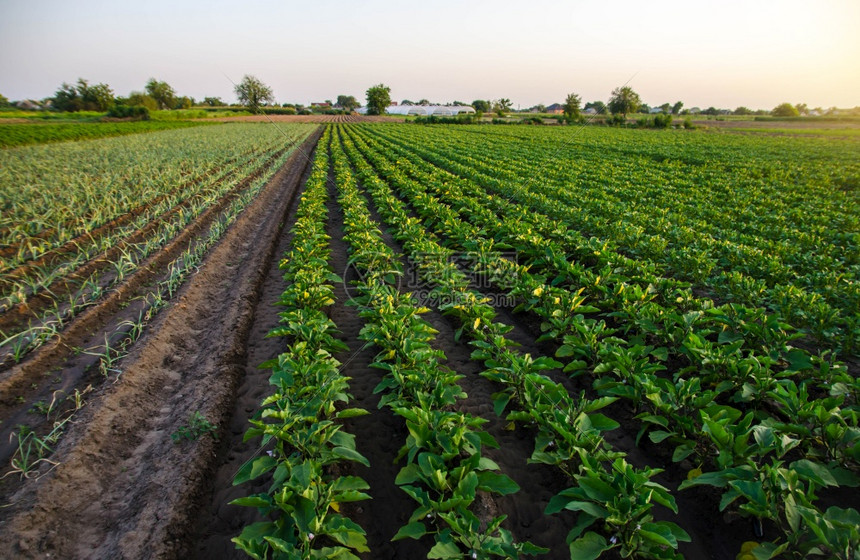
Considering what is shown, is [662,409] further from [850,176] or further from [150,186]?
[850,176]

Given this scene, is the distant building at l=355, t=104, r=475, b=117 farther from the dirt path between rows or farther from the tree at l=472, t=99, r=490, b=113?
the dirt path between rows

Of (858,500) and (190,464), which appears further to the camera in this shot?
(190,464)

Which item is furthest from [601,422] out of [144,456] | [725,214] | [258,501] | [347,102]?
[347,102]

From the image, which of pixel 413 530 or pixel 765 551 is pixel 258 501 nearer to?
pixel 413 530

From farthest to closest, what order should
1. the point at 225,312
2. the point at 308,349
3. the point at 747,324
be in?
the point at 225,312
the point at 747,324
the point at 308,349

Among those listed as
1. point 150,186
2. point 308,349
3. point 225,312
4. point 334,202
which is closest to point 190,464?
point 308,349

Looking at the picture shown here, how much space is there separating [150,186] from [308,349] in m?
10.9

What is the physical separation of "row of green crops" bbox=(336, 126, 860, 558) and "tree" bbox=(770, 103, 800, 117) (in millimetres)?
107440

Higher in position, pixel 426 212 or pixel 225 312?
pixel 426 212

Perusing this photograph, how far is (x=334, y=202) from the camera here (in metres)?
11.7

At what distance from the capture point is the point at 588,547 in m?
2.19

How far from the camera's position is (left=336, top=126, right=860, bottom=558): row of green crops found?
222 centimetres

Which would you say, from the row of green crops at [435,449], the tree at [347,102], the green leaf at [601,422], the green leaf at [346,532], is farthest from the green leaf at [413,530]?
the tree at [347,102]

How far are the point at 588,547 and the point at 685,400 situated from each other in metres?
1.62
